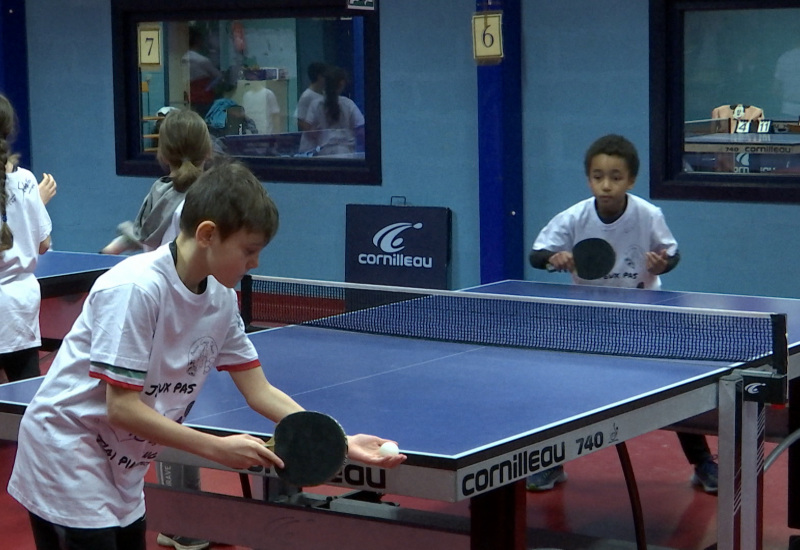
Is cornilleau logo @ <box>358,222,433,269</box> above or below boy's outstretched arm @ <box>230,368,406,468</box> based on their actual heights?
below

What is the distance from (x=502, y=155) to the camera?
761cm

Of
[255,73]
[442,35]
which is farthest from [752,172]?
[255,73]

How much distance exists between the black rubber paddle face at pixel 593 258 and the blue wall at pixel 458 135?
9.12ft

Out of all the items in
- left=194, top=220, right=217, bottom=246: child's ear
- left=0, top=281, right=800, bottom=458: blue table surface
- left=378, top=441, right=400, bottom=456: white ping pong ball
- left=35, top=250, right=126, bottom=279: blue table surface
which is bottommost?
left=0, top=281, right=800, bottom=458: blue table surface

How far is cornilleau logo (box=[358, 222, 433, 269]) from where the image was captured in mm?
8031

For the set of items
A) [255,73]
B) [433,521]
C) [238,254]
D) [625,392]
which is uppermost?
[255,73]

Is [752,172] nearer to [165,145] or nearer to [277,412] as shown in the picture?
[165,145]

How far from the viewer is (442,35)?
26.0ft

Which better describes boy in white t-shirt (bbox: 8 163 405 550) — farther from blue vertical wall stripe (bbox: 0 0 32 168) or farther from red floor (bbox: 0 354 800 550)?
blue vertical wall stripe (bbox: 0 0 32 168)

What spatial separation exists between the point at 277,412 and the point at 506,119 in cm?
536

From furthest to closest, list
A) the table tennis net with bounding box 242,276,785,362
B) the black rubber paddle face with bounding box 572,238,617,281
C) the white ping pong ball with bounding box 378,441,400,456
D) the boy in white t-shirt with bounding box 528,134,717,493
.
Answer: the boy in white t-shirt with bounding box 528,134,717,493, the black rubber paddle face with bounding box 572,238,617,281, the table tennis net with bounding box 242,276,785,362, the white ping pong ball with bounding box 378,441,400,456

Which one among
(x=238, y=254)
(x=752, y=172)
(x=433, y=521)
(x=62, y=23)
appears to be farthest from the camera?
(x=62, y=23)

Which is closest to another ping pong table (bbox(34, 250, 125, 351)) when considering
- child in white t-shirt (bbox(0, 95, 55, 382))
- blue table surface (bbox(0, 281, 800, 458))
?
child in white t-shirt (bbox(0, 95, 55, 382))

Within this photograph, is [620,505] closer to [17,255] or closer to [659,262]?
[659,262]
